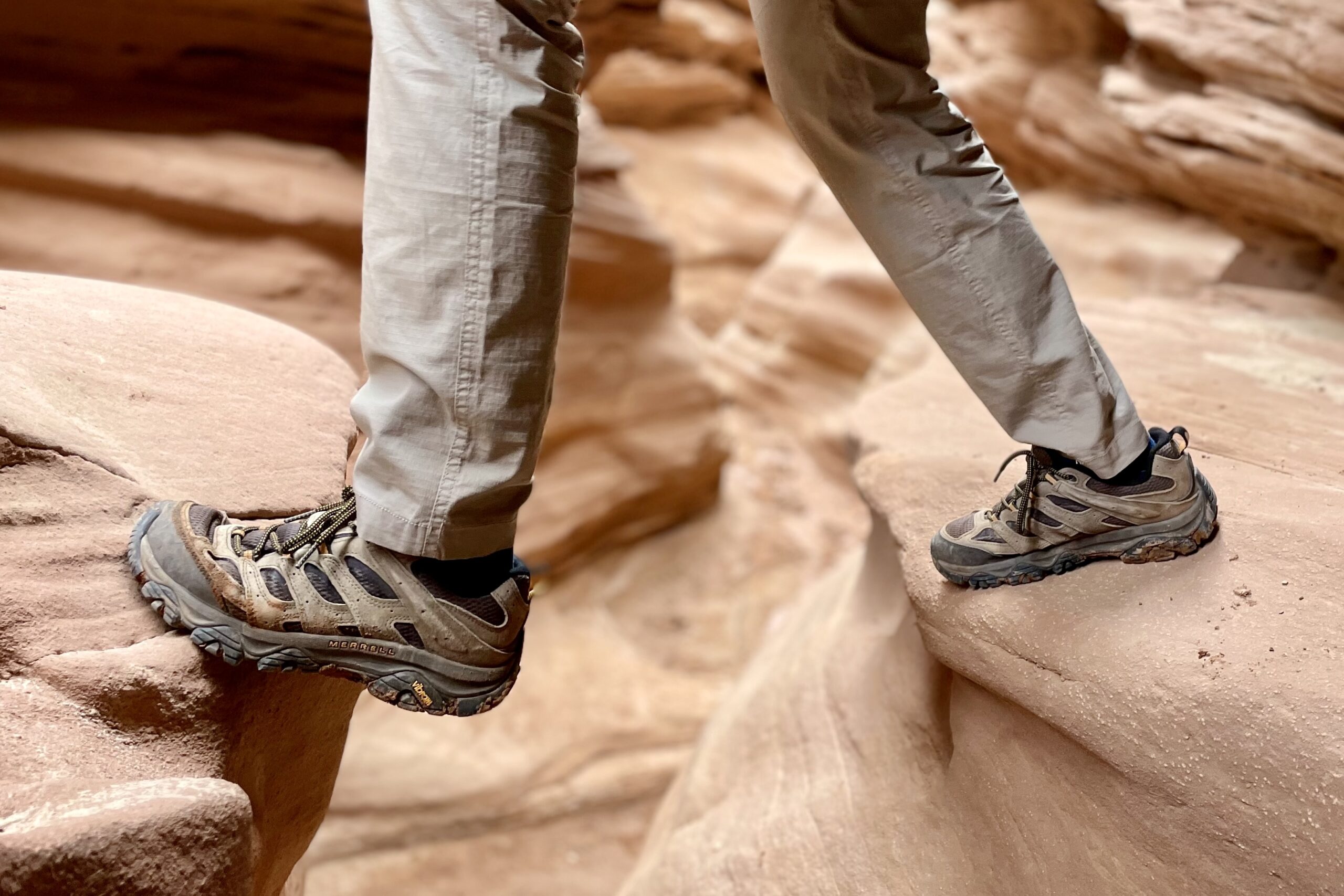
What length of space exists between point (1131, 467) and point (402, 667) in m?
1.12

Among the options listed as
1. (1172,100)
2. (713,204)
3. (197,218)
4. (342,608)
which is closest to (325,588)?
(342,608)

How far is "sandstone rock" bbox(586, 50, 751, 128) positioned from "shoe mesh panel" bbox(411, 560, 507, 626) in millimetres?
7282

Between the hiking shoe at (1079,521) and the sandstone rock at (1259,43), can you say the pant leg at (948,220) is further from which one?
the sandstone rock at (1259,43)

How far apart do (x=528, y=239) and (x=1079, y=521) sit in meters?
0.95

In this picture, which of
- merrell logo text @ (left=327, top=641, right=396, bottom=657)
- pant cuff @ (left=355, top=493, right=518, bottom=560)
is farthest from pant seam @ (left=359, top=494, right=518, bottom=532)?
merrell logo text @ (left=327, top=641, right=396, bottom=657)

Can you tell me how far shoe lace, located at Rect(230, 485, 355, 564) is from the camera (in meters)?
1.51

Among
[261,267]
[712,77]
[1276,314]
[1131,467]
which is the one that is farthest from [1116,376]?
[712,77]

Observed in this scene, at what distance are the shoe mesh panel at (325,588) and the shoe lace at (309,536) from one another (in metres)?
0.03

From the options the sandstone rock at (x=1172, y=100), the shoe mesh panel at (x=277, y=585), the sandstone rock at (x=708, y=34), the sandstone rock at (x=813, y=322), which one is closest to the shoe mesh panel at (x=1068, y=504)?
the shoe mesh panel at (x=277, y=585)

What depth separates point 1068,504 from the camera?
5.42ft

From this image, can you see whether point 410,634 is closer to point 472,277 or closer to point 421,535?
point 421,535

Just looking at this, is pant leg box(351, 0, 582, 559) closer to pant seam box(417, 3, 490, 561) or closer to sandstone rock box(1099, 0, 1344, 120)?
pant seam box(417, 3, 490, 561)

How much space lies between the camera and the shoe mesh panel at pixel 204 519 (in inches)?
61.6

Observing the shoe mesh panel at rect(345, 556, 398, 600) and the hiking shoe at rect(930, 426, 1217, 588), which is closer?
the shoe mesh panel at rect(345, 556, 398, 600)
